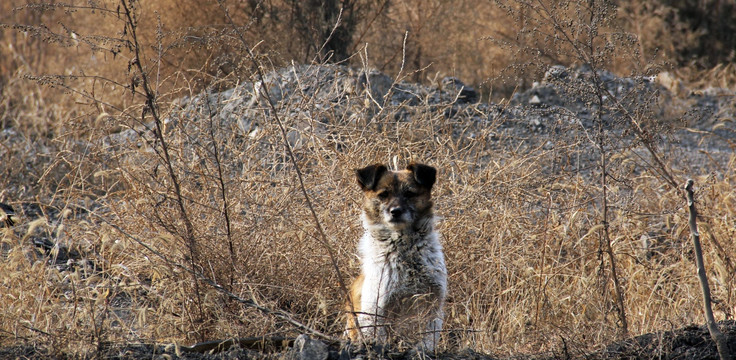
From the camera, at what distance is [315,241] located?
6.12 metres

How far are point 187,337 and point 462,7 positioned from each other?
11.1m

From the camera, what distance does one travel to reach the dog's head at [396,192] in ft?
16.9

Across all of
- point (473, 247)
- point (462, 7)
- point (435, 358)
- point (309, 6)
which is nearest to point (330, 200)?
point (473, 247)

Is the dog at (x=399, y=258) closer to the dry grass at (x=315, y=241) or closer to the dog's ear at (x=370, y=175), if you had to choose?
the dog's ear at (x=370, y=175)

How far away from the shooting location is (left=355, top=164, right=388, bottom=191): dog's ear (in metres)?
5.28

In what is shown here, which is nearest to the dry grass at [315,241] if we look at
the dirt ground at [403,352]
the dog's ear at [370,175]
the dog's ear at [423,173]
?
the dirt ground at [403,352]

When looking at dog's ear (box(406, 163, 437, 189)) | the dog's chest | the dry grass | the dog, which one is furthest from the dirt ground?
dog's ear (box(406, 163, 437, 189))

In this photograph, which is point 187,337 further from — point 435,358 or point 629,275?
point 629,275

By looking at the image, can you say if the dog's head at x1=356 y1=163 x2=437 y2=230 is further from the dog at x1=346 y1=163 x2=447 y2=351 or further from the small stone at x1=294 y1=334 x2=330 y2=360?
the small stone at x1=294 y1=334 x2=330 y2=360

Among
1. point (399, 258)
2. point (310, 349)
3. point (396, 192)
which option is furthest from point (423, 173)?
point (310, 349)

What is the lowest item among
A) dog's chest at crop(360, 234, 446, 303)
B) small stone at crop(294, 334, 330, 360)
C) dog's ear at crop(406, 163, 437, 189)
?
small stone at crop(294, 334, 330, 360)

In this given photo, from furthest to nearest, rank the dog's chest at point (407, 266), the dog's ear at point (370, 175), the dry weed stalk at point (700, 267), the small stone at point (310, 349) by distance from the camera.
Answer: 1. the dog's ear at point (370, 175)
2. the dog's chest at point (407, 266)
3. the small stone at point (310, 349)
4. the dry weed stalk at point (700, 267)

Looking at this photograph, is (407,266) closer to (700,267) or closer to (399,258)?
(399,258)

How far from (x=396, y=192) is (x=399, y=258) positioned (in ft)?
1.55
